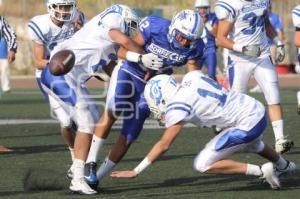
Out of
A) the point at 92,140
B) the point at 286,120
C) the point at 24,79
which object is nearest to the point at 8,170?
the point at 92,140

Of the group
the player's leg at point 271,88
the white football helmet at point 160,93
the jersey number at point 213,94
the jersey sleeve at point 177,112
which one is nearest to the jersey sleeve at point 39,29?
the player's leg at point 271,88

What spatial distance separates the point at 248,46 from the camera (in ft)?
30.7

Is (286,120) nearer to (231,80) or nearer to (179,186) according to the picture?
(231,80)

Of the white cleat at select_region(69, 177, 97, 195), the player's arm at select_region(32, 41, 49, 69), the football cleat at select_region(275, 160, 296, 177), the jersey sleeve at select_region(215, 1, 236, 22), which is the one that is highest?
the jersey sleeve at select_region(215, 1, 236, 22)

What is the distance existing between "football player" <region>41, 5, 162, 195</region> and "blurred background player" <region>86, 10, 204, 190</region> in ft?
0.33

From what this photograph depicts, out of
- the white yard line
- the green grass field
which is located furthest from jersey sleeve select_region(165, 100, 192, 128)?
the white yard line

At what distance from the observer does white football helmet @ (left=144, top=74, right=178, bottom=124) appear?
6.89 m

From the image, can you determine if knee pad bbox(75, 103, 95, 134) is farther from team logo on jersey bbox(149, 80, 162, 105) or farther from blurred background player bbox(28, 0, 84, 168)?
blurred background player bbox(28, 0, 84, 168)

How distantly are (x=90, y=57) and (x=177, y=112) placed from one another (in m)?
1.16

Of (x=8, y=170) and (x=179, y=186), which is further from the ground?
(x=179, y=186)

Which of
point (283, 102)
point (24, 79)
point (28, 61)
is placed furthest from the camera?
point (28, 61)

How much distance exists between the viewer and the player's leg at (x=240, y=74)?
31.4ft

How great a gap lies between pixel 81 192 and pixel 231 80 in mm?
2965

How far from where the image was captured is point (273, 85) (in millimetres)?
9438
